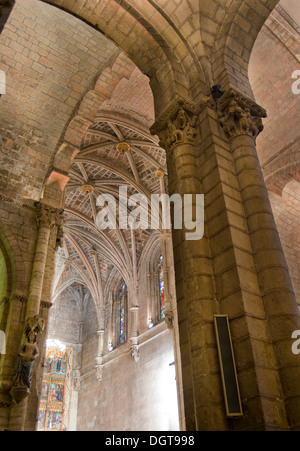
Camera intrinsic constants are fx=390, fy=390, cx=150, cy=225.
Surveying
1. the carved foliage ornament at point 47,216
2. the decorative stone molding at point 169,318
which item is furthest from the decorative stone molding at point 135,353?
the carved foliage ornament at point 47,216

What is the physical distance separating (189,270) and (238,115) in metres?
2.39

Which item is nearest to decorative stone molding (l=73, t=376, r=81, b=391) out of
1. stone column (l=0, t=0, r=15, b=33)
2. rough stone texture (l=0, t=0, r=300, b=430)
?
rough stone texture (l=0, t=0, r=300, b=430)

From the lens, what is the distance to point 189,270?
14.5ft

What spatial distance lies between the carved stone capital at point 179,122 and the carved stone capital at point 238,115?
1.34 ft

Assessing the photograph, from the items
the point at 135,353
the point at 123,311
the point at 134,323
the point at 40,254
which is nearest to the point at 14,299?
the point at 40,254

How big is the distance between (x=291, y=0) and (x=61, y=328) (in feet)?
70.2

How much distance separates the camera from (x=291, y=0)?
29.7 ft

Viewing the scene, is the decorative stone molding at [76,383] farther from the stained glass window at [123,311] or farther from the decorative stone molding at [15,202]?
the decorative stone molding at [15,202]

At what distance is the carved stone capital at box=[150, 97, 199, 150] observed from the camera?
548 cm

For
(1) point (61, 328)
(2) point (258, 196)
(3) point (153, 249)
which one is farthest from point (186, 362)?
(1) point (61, 328)

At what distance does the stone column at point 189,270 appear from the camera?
3.89 meters

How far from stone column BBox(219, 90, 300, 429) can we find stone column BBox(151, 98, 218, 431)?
0.55m

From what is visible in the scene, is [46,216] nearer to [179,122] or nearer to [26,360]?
[26,360]

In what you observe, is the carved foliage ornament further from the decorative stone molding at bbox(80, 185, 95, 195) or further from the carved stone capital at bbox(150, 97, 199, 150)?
the decorative stone molding at bbox(80, 185, 95, 195)
